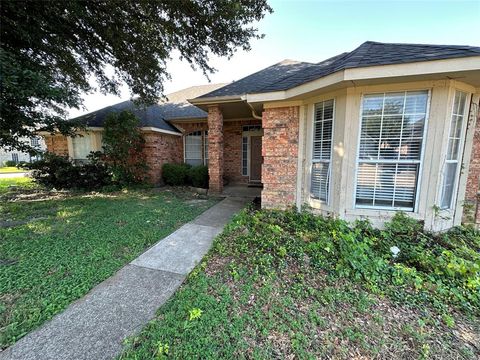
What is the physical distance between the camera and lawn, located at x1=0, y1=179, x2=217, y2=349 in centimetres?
213

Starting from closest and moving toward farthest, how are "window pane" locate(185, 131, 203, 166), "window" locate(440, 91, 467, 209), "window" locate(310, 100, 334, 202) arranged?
"window" locate(440, 91, 467, 209) → "window" locate(310, 100, 334, 202) → "window pane" locate(185, 131, 203, 166)

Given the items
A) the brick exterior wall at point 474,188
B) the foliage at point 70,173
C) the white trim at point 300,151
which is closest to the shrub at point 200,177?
the foliage at point 70,173

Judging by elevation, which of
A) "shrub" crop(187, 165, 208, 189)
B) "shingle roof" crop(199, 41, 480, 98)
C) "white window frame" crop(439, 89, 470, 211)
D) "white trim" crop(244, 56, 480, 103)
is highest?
"shingle roof" crop(199, 41, 480, 98)

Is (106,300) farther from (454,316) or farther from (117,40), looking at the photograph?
(117,40)

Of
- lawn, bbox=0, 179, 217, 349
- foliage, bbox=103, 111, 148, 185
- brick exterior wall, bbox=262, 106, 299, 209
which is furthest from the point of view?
foliage, bbox=103, 111, 148, 185

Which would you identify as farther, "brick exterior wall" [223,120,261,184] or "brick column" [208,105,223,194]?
"brick exterior wall" [223,120,261,184]

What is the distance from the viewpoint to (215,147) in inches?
283

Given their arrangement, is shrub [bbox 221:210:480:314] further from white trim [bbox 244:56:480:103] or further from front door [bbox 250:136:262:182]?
front door [bbox 250:136:262:182]

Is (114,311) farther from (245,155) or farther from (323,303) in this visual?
(245,155)

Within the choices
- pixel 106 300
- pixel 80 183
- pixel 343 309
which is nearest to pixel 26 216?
pixel 80 183

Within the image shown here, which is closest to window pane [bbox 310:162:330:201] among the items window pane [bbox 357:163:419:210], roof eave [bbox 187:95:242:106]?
window pane [bbox 357:163:419:210]

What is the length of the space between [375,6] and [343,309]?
7.38m

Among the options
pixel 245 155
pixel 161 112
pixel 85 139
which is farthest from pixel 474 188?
pixel 85 139

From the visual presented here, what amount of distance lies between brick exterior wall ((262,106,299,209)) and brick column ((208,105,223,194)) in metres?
2.51
